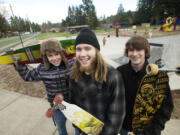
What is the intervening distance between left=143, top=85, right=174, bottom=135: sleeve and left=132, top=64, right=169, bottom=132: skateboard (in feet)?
0.14

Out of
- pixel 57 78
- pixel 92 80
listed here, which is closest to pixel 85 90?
pixel 92 80

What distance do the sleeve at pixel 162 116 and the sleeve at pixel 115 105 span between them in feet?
1.53

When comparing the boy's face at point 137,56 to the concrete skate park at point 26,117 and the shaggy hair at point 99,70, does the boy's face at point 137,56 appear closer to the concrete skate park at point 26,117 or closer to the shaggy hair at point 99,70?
the shaggy hair at point 99,70

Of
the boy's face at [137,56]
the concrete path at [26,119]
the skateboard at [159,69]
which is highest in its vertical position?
the boy's face at [137,56]

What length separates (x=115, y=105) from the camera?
1167 millimetres

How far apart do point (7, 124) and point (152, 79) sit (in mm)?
3274

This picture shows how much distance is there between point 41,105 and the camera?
314cm

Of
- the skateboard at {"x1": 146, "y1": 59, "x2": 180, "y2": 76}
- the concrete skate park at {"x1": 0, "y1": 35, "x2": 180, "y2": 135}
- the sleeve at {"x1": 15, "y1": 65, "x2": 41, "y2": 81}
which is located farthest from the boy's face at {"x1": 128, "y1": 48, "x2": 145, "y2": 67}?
the concrete skate park at {"x1": 0, "y1": 35, "x2": 180, "y2": 135}

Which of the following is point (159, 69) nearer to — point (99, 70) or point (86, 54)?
point (99, 70)

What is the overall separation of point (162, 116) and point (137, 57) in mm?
749

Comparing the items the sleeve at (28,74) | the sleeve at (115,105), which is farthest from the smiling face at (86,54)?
the sleeve at (28,74)

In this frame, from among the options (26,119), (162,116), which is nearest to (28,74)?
(26,119)

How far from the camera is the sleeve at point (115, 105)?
3.74ft

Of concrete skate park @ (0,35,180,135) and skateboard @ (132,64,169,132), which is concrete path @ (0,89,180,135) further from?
skateboard @ (132,64,169,132)
